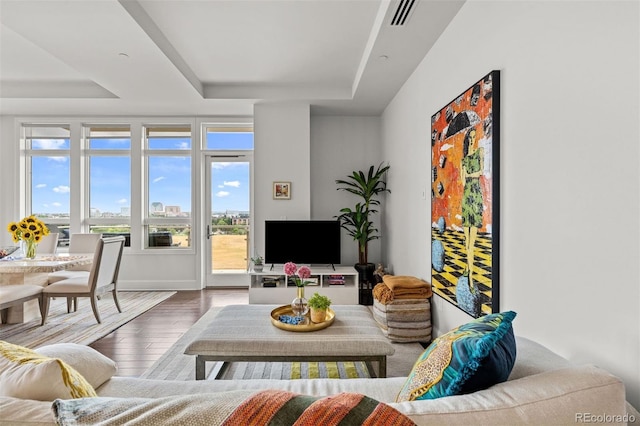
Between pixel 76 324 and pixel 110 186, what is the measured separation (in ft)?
8.20

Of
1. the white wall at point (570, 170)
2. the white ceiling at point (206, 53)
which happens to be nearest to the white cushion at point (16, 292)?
the white ceiling at point (206, 53)

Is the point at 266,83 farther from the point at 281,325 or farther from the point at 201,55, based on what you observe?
the point at 281,325

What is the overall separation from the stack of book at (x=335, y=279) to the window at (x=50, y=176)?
4.29 meters

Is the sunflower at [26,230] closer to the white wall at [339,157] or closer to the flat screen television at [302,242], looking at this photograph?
the flat screen television at [302,242]

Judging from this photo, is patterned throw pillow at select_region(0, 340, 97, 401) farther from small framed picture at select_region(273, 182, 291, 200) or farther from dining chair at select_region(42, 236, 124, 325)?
small framed picture at select_region(273, 182, 291, 200)

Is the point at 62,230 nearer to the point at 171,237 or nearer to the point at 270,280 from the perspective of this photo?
the point at 171,237

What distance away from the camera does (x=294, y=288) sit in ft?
14.4

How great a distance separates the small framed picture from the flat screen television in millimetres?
352

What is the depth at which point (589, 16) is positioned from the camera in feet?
4.31

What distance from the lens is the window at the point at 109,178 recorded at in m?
5.42

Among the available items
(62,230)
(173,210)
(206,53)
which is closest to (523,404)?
(206,53)

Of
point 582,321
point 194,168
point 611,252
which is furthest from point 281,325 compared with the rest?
point 194,168

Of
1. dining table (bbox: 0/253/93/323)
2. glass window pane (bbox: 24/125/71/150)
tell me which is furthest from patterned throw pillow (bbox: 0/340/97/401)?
glass window pane (bbox: 24/125/71/150)

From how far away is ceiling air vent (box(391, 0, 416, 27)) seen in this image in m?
2.36
